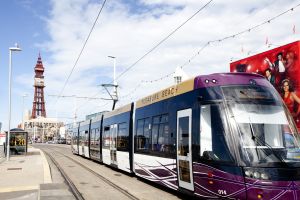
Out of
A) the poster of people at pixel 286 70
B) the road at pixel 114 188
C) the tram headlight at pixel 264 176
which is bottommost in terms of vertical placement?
the road at pixel 114 188

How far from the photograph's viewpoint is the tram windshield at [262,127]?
8016 millimetres

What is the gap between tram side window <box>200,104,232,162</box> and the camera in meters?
8.49

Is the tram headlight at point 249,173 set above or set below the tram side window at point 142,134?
below

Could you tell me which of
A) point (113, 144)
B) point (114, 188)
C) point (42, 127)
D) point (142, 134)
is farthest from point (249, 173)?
point (42, 127)

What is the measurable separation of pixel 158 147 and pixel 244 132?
421cm

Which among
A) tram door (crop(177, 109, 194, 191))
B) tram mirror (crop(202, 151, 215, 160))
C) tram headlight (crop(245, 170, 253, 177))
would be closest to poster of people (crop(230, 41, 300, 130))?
tram door (crop(177, 109, 194, 191))

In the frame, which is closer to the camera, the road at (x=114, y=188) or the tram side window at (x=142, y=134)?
the road at (x=114, y=188)

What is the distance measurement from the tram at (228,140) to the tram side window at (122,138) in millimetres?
4330

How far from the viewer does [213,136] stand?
345 inches

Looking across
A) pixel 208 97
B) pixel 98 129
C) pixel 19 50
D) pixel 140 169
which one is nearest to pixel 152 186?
pixel 140 169

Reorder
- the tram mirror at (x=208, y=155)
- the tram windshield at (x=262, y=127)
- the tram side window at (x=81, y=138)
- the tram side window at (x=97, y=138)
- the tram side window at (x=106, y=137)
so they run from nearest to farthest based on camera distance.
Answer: the tram windshield at (x=262, y=127) < the tram mirror at (x=208, y=155) < the tram side window at (x=106, y=137) < the tram side window at (x=97, y=138) < the tram side window at (x=81, y=138)

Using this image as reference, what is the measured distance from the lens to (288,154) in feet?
26.6

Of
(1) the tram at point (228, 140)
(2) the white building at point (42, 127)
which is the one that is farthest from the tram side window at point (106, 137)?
(2) the white building at point (42, 127)

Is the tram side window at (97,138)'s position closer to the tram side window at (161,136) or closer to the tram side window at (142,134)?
the tram side window at (142,134)
